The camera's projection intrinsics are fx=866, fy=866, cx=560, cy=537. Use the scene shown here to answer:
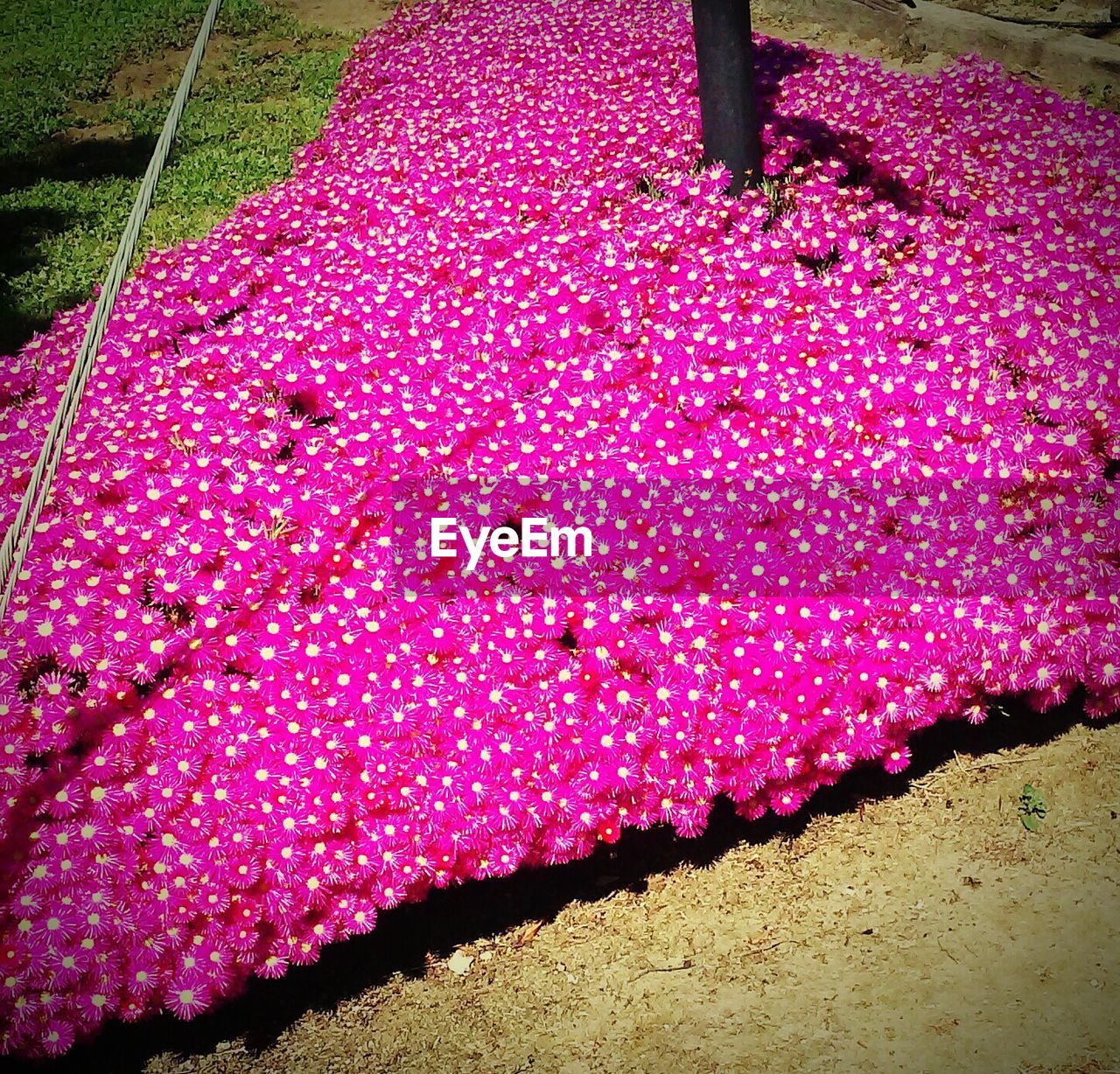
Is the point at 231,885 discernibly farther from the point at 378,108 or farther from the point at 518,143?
the point at 378,108

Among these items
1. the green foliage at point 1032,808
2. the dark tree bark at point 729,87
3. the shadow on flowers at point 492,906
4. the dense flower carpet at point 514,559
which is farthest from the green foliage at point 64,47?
the green foliage at point 1032,808

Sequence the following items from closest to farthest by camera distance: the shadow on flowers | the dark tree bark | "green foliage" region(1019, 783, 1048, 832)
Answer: the shadow on flowers → "green foliage" region(1019, 783, 1048, 832) → the dark tree bark

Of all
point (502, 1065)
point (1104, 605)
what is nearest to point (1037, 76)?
point (1104, 605)

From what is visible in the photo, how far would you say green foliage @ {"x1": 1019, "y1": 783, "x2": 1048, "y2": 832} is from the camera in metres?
2.61

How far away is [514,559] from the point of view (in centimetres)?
244

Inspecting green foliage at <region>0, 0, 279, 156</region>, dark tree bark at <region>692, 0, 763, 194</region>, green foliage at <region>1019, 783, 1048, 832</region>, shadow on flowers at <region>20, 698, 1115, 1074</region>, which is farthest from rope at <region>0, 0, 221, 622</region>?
green foliage at <region>0, 0, 279, 156</region>

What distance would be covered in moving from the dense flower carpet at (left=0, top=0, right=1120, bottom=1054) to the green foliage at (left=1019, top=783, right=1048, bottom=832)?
1.39ft

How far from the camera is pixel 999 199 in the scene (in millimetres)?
3564

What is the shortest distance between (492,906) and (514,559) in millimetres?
1119

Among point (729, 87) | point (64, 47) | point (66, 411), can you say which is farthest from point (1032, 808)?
point (64, 47)

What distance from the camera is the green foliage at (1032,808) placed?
8.57ft

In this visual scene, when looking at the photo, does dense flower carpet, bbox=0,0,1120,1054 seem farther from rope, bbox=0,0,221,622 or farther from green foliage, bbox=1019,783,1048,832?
green foliage, bbox=1019,783,1048,832

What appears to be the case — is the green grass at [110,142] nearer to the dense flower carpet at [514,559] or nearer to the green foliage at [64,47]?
the green foliage at [64,47]

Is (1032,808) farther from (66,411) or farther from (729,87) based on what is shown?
(66,411)
